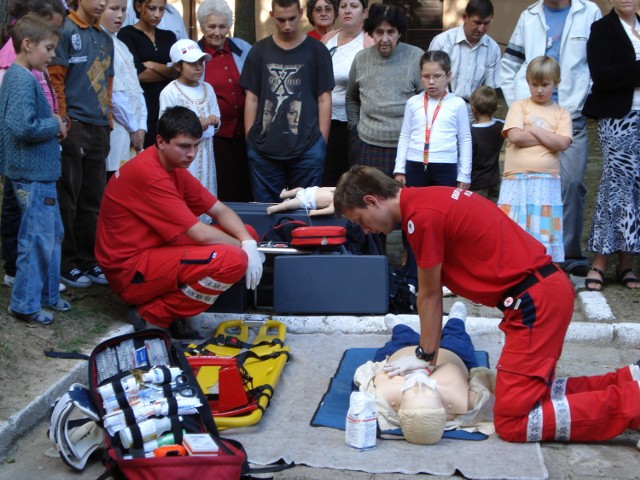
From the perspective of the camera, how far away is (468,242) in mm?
4258

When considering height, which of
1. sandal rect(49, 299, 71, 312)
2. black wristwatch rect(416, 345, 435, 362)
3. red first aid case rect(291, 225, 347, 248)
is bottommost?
sandal rect(49, 299, 71, 312)

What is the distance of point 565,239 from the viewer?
7.08m

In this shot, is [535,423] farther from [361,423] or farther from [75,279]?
[75,279]

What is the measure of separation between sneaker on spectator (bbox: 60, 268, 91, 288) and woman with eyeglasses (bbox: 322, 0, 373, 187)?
2337mm

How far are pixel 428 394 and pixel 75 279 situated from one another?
3010 mm

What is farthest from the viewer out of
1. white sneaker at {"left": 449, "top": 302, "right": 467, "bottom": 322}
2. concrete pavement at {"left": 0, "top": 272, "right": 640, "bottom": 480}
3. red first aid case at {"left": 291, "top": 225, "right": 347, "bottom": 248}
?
red first aid case at {"left": 291, "top": 225, "right": 347, "bottom": 248}

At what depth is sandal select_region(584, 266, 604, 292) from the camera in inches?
257

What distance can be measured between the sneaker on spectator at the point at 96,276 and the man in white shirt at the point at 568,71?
10.5ft

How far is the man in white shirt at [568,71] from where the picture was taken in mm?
6855

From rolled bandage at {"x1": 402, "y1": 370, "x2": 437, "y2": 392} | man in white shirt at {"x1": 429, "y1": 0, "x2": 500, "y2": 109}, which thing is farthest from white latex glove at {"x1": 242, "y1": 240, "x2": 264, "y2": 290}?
man in white shirt at {"x1": 429, "y1": 0, "x2": 500, "y2": 109}

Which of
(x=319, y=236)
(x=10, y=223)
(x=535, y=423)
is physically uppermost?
(x=10, y=223)

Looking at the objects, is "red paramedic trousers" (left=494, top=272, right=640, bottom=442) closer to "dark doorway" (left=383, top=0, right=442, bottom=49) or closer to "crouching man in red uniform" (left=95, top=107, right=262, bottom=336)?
"crouching man in red uniform" (left=95, top=107, right=262, bottom=336)

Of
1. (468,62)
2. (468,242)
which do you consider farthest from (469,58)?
(468,242)

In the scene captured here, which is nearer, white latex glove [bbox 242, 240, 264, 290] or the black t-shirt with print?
white latex glove [bbox 242, 240, 264, 290]
